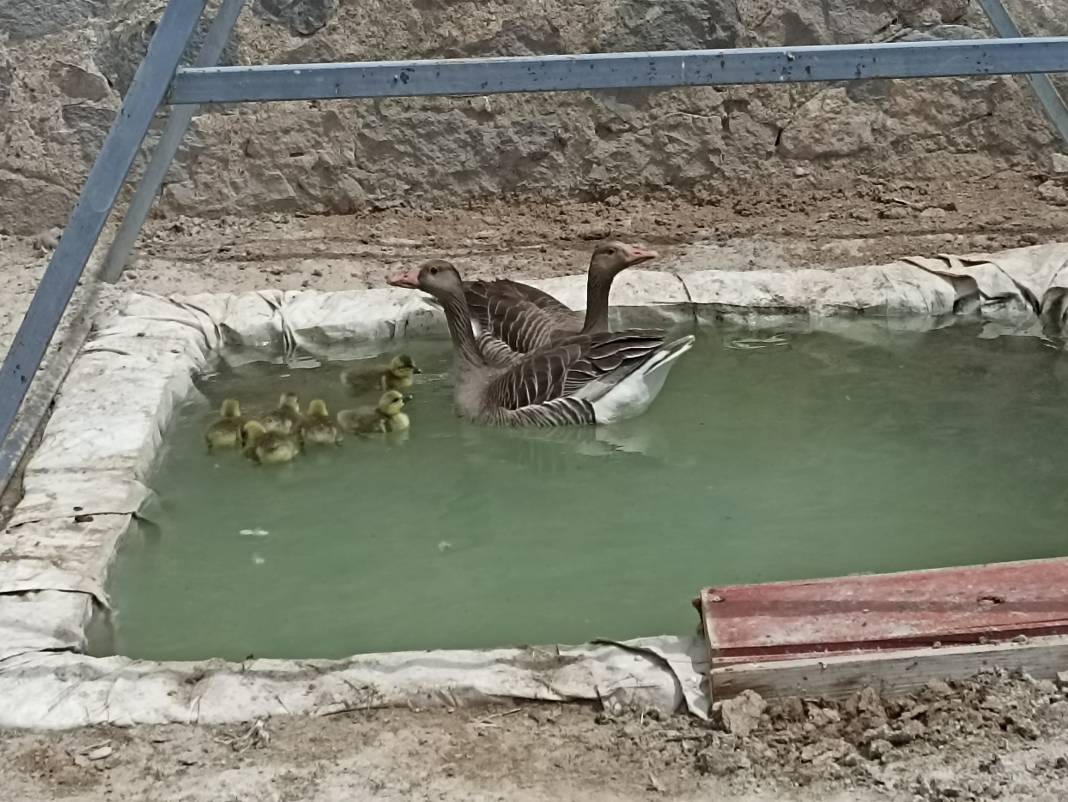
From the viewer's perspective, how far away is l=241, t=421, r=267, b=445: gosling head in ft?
15.8

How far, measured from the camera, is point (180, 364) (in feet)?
17.6

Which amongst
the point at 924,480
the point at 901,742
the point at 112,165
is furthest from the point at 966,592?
the point at 112,165

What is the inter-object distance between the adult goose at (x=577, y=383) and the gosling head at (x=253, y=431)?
2.92 ft

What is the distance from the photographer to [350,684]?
3232mm

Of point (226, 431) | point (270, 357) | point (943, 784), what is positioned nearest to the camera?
point (943, 784)

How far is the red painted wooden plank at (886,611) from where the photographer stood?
3.17m

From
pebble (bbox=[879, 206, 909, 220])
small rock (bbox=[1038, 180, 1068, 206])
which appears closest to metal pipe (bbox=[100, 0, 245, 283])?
pebble (bbox=[879, 206, 909, 220])

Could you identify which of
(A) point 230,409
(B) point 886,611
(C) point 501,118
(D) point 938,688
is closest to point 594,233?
(C) point 501,118

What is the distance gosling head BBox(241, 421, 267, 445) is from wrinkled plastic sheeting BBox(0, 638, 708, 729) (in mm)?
1570

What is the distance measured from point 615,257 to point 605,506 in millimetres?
1207

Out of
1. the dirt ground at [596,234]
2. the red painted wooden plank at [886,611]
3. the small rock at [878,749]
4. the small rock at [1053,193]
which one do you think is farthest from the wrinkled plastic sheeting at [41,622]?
the small rock at [1053,193]

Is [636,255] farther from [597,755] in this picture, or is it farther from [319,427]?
[597,755]

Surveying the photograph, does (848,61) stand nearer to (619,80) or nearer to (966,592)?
(619,80)

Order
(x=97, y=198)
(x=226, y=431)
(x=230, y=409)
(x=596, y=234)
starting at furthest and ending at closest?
(x=596, y=234), (x=230, y=409), (x=226, y=431), (x=97, y=198)
